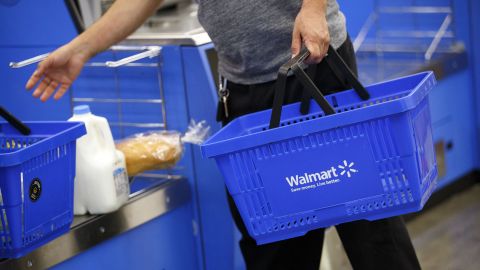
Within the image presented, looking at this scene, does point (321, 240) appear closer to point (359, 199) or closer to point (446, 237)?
point (359, 199)

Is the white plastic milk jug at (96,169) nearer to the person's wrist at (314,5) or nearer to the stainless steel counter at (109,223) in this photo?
the stainless steel counter at (109,223)

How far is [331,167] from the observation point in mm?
2055

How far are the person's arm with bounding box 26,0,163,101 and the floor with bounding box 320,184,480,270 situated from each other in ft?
4.27

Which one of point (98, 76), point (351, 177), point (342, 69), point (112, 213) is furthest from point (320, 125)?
point (98, 76)

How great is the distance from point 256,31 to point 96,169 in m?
0.72

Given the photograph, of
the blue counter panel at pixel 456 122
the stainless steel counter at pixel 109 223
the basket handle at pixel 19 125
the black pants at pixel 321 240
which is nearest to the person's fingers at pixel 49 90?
the basket handle at pixel 19 125

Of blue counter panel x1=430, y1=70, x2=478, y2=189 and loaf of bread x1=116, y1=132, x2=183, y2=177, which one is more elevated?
loaf of bread x1=116, y1=132, x2=183, y2=177

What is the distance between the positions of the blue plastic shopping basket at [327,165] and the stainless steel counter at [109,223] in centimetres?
71

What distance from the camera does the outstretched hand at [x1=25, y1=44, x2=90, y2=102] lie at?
2479mm

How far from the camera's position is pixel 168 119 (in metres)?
3.07

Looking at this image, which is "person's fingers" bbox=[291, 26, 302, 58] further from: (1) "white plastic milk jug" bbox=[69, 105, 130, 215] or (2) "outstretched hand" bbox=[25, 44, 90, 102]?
(1) "white plastic milk jug" bbox=[69, 105, 130, 215]

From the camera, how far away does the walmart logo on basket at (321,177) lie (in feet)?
6.72

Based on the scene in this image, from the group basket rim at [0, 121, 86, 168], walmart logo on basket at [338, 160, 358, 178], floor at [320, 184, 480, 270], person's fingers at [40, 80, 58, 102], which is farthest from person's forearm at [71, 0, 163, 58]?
floor at [320, 184, 480, 270]

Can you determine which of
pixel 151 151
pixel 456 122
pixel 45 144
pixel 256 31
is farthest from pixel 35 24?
pixel 456 122
